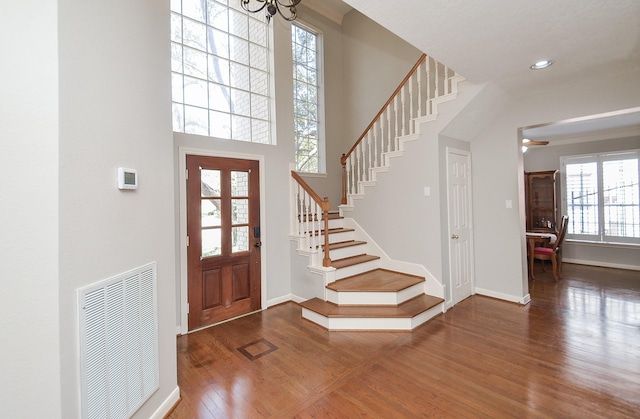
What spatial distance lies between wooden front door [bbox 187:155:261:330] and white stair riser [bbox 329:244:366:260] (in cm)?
110

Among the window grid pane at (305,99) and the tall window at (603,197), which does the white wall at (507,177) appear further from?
the tall window at (603,197)

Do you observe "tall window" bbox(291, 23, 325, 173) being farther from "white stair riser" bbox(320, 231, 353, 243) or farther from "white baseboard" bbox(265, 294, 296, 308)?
"white baseboard" bbox(265, 294, 296, 308)

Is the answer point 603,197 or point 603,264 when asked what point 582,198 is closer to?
point 603,197

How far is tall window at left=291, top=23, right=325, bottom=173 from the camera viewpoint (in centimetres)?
553

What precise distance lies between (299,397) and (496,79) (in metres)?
3.85

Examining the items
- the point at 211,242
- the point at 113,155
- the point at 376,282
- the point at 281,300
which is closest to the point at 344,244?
the point at 376,282

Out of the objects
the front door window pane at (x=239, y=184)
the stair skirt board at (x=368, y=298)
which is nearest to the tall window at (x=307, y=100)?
the front door window pane at (x=239, y=184)

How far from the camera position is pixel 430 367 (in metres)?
2.61

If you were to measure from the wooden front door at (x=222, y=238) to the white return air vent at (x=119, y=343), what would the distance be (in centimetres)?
157

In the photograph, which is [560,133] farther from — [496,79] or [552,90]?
[496,79]

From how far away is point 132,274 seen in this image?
1.77m

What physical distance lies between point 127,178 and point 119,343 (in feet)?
3.10

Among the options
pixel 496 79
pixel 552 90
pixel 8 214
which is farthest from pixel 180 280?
pixel 552 90

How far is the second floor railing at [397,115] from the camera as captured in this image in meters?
3.90
